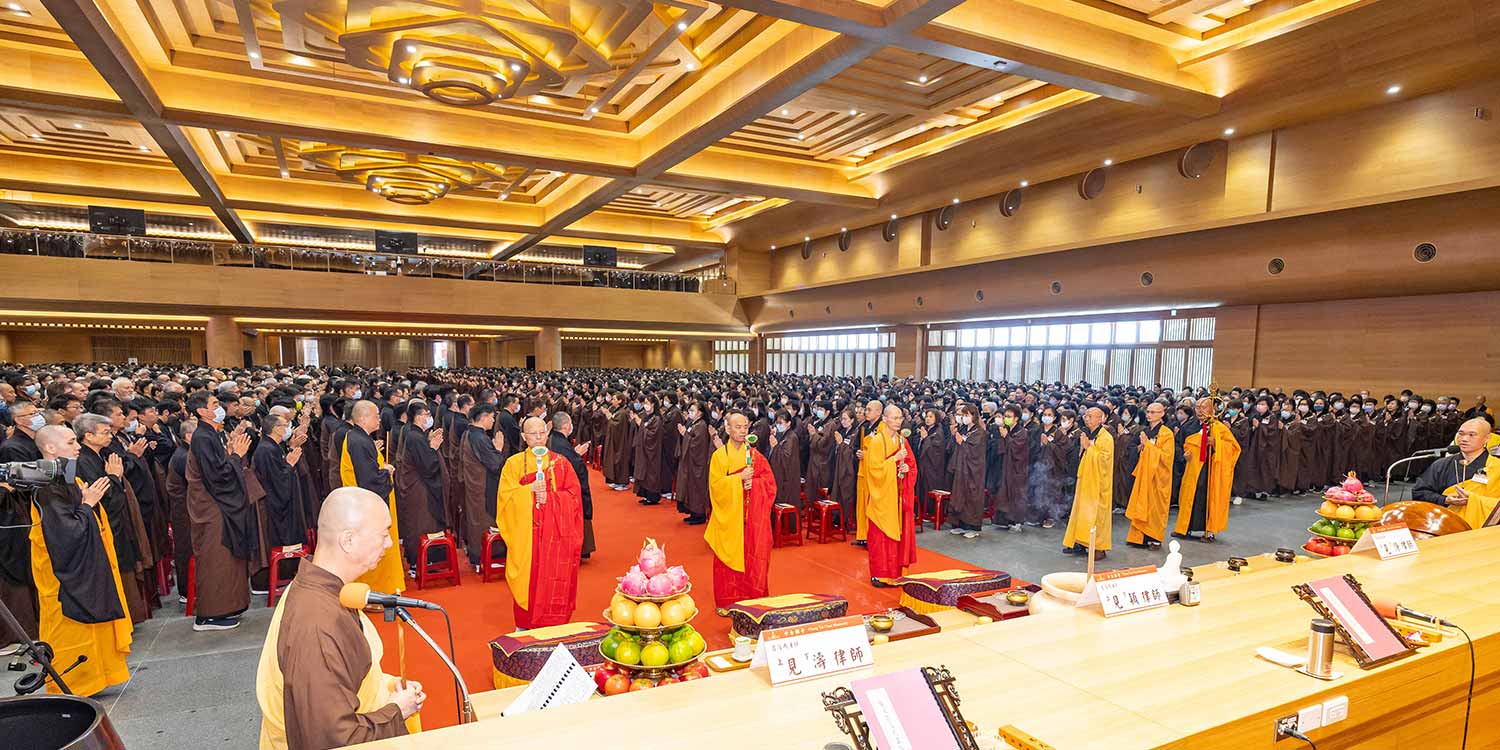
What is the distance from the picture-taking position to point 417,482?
7320mm

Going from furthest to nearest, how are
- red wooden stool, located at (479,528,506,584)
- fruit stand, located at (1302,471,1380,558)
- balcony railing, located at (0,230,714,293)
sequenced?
balcony railing, located at (0,230,714,293) < red wooden stool, located at (479,528,506,584) < fruit stand, located at (1302,471,1380,558)

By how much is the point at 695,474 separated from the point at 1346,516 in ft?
24.1

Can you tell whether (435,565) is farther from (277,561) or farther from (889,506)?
(889,506)

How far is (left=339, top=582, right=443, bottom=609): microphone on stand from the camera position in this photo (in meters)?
1.97

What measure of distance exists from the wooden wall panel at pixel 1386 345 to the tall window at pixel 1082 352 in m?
1.34

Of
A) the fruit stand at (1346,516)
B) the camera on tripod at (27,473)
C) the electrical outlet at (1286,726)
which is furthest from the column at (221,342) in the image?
the electrical outlet at (1286,726)

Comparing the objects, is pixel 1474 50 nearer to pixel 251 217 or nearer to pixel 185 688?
pixel 185 688

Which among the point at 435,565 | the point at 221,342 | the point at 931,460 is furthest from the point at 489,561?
the point at 221,342

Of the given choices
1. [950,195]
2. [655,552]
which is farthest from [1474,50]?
[655,552]

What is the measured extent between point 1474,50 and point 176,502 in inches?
671

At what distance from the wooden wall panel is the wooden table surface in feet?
45.7

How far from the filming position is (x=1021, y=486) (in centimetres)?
973

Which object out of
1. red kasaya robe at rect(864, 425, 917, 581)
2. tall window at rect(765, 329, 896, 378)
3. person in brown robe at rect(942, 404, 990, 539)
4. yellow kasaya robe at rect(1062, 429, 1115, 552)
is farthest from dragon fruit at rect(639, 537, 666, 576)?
tall window at rect(765, 329, 896, 378)

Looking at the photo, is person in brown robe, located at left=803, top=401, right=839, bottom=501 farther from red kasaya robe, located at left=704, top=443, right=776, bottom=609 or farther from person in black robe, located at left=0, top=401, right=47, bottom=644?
person in black robe, located at left=0, top=401, right=47, bottom=644
